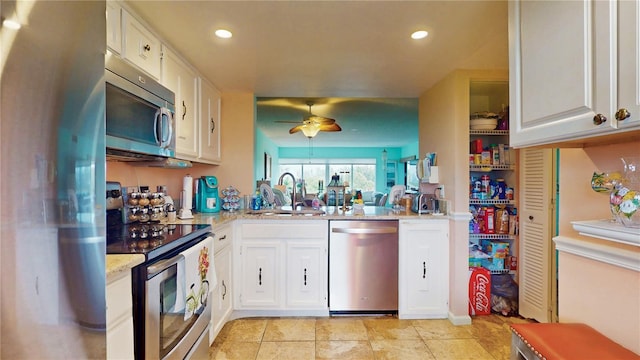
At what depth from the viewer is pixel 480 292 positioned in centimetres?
263

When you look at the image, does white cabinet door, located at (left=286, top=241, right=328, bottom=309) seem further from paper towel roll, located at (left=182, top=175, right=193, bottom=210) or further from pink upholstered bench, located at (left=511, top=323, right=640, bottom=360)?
pink upholstered bench, located at (left=511, top=323, right=640, bottom=360)

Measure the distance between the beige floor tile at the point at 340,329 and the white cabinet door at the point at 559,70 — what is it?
182 centimetres

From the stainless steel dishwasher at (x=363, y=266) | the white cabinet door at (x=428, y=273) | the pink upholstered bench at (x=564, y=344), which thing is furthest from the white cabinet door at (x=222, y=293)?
the pink upholstered bench at (x=564, y=344)

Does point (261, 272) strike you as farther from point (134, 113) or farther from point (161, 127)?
point (134, 113)

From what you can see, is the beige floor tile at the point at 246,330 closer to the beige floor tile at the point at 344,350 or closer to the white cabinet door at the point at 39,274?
the beige floor tile at the point at 344,350

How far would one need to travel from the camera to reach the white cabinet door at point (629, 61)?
2.54 feet

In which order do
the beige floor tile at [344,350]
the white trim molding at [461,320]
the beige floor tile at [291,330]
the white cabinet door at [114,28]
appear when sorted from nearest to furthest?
the white cabinet door at [114,28]
the beige floor tile at [344,350]
the beige floor tile at [291,330]
the white trim molding at [461,320]

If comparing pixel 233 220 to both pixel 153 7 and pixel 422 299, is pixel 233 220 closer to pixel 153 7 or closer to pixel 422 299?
pixel 153 7

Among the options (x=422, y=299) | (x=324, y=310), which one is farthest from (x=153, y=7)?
(x=422, y=299)

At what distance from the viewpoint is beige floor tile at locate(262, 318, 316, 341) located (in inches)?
89.4

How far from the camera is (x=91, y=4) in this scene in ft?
2.09

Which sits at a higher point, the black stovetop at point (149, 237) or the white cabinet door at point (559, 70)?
the white cabinet door at point (559, 70)

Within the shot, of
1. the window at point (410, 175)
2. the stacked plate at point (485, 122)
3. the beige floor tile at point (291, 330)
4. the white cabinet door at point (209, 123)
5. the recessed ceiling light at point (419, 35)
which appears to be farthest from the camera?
the window at point (410, 175)

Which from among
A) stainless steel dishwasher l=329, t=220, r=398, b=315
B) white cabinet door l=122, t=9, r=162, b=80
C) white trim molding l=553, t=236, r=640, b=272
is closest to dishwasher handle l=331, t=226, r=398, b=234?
stainless steel dishwasher l=329, t=220, r=398, b=315
